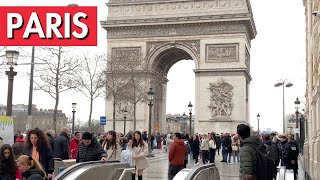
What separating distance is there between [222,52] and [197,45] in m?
2.50

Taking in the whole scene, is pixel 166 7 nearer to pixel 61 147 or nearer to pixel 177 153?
pixel 61 147

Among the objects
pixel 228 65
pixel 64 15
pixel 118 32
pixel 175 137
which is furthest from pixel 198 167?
pixel 118 32

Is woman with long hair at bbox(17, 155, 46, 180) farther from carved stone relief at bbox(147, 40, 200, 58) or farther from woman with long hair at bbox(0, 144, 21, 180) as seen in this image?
carved stone relief at bbox(147, 40, 200, 58)

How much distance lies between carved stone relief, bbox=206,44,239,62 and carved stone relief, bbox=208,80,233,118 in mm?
2149

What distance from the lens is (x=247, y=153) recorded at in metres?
7.15

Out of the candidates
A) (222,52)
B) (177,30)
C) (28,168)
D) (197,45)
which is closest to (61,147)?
(28,168)

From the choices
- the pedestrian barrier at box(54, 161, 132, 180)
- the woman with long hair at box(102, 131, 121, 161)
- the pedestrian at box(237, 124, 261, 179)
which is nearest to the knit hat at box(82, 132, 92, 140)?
the pedestrian barrier at box(54, 161, 132, 180)

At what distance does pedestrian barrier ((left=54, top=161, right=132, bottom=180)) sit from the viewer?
288 inches

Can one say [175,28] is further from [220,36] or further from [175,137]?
[175,137]

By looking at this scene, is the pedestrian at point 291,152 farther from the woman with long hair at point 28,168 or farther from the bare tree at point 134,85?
the bare tree at point 134,85

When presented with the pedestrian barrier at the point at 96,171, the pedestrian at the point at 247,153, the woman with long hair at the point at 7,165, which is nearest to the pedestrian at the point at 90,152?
the pedestrian barrier at the point at 96,171

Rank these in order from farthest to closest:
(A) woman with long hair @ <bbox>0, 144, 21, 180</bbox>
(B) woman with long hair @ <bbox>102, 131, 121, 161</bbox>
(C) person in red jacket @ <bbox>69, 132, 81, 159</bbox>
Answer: (C) person in red jacket @ <bbox>69, 132, 81, 159</bbox> → (B) woman with long hair @ <bbox>102, 131, 121, 161</bbox> → (A) woman with long hair @ <bbox>0, 144, 21, 180</bbox>

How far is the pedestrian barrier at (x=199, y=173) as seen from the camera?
7.09m

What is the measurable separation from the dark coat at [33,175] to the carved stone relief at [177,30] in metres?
43.0
